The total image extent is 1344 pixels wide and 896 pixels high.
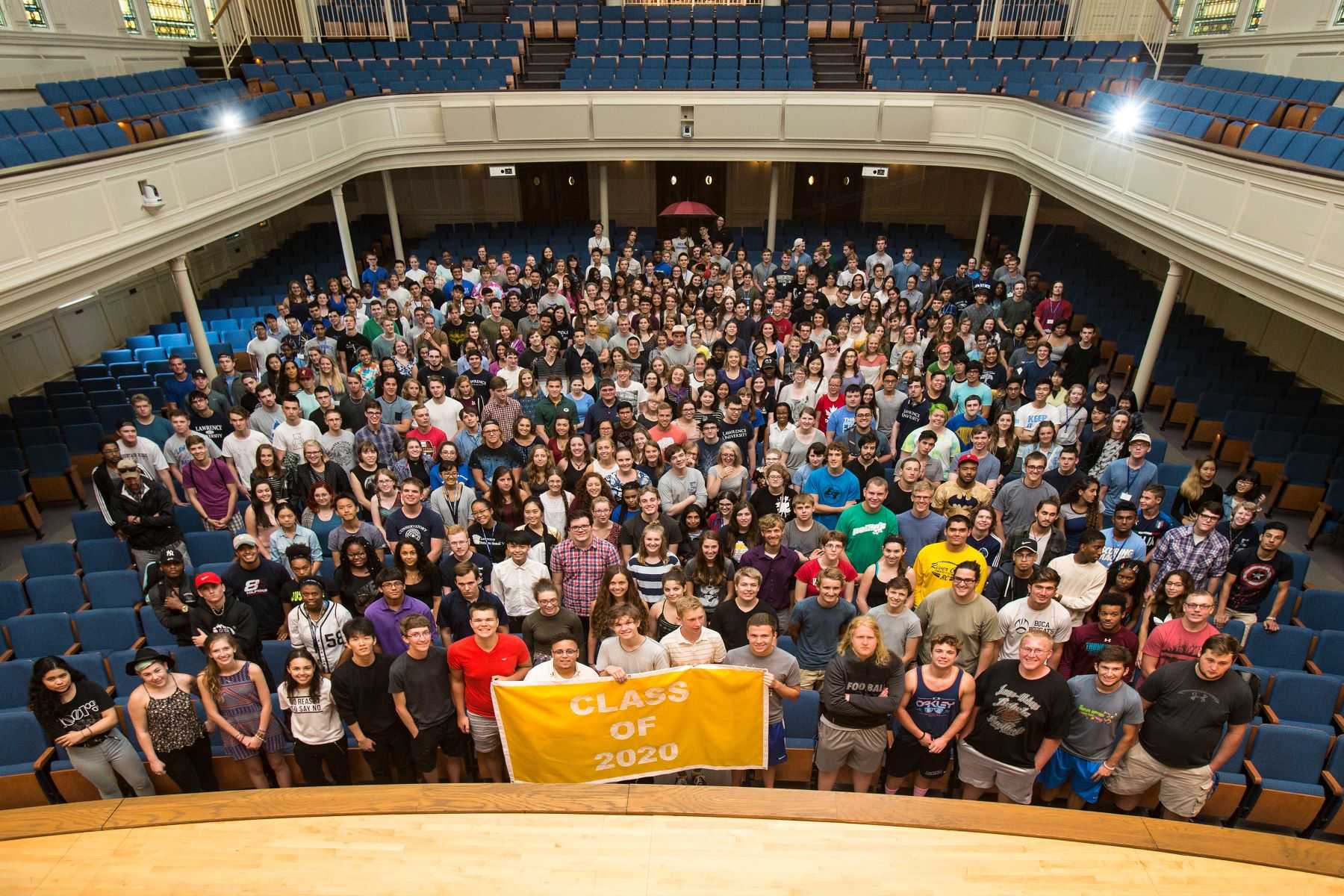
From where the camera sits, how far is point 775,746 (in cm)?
423

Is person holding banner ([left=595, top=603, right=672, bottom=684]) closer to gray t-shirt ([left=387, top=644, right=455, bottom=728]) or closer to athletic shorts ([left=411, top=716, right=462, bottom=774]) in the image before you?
gray t-shirt ([left=387, top=644, right=455, bottom=728])

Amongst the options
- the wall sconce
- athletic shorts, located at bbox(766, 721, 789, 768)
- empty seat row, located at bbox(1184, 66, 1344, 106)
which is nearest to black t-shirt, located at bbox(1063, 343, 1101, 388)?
empty seat row, located at bbox(1184, 66, 1344, 106)

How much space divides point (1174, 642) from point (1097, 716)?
0.83 m

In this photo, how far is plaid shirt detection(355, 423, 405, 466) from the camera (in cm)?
653

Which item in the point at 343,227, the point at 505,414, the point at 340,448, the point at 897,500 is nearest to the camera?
the point at 897,500

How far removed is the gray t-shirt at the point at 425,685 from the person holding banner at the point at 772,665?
5.16 feet

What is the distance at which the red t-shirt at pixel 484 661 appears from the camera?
4078 mm

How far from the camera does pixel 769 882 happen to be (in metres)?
3.57

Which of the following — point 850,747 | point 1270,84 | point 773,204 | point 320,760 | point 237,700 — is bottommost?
point 320,760

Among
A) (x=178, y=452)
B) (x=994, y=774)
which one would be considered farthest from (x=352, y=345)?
(x=994, y=774)

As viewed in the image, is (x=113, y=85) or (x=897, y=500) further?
(x=113, y=85)

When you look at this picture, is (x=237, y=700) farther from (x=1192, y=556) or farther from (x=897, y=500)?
(x=1192, y=556)

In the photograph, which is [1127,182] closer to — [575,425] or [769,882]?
[575,425]

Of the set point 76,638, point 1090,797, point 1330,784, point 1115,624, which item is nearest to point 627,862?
point 1090,797
